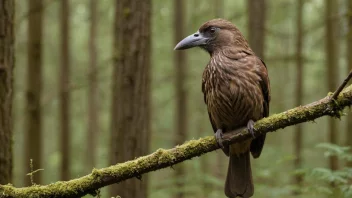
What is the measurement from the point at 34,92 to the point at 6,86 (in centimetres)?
425

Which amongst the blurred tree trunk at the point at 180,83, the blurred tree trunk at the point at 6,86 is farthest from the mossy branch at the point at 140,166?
the blurred tree trunk at the point at 180,83

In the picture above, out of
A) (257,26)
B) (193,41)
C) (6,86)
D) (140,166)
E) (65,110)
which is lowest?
(140,166)

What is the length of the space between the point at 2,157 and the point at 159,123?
20103 millimetres

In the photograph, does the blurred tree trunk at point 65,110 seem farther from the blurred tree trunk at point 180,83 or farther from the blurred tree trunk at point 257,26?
the blurred tree trunk at point 257,26

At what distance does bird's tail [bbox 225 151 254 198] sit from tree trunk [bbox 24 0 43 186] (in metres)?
4.52

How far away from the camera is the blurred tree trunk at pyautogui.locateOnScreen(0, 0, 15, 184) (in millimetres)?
4227

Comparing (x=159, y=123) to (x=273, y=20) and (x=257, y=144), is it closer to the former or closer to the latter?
(x=273, y=20)

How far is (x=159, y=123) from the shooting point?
24297 mm

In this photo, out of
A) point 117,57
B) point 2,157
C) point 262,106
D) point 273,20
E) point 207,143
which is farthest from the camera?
point 273,20

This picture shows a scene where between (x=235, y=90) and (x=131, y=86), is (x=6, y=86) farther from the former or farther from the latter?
(x=235, y=90)

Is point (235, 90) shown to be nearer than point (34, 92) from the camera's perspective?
Yes

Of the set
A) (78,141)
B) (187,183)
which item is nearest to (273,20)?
(187,183)

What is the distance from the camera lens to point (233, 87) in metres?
4.49

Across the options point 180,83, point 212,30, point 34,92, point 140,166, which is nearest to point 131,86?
point 212,30
